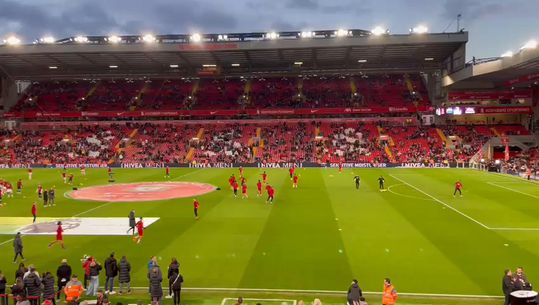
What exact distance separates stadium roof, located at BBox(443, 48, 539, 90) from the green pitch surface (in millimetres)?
17963

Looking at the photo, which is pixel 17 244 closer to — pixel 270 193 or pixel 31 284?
pixel 31 284

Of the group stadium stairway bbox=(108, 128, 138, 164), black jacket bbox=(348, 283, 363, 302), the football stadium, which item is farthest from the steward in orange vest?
stadium stairway bbox=(108, 128, 138, 164)

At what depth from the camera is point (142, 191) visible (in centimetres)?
4191

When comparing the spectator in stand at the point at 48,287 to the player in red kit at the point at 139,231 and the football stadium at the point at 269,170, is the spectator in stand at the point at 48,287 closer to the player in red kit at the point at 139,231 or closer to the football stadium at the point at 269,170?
the football stadium at the point at 269,170

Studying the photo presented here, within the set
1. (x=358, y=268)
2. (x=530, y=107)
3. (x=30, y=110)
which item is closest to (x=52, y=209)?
(x=358, y=268)

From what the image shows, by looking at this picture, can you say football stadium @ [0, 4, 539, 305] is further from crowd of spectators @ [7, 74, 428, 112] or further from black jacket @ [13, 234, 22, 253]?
crowd of spectators @ [7, 74, 428, 112]

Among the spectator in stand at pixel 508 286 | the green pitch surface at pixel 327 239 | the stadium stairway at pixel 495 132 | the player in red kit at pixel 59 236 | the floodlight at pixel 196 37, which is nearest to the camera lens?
the spectator in stand at pixel 508 286

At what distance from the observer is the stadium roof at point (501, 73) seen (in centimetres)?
5112

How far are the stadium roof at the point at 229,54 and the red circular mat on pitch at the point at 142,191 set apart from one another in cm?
2845

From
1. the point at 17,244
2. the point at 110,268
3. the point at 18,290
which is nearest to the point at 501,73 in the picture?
the point at 110,268

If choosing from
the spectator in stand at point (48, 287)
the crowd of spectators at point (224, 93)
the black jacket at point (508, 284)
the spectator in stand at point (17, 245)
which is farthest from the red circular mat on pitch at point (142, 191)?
the crowd of spectators at point (224, 93)

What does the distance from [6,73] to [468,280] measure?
3428 inches

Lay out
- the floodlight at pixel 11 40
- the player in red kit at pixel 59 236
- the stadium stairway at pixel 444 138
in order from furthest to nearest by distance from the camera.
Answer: the stadium stairway at pixel 444 138, the floodlight at pixel 11 40, the player in red kit at pixel 59 236

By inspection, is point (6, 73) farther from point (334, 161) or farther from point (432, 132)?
point (432, 132)
